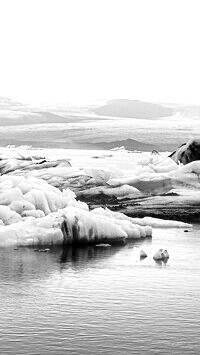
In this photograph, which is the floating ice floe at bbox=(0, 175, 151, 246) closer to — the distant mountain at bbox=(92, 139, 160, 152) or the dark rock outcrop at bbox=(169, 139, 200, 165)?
the dark rock outcrop at bbox=(169, 139, 200, 165)

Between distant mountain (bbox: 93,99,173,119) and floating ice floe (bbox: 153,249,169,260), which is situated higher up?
distant mountain (bbox: 93,99,173,119)

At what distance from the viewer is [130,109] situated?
11306 centimetres

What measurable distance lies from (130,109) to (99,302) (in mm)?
99388

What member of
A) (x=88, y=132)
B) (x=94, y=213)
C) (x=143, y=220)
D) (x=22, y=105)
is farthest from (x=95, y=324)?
(x=22, y=105)

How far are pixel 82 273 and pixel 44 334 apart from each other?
5624 mm

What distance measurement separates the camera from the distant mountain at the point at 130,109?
108 m

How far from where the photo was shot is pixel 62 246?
2133 centimetres

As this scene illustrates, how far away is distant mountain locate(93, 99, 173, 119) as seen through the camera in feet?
356

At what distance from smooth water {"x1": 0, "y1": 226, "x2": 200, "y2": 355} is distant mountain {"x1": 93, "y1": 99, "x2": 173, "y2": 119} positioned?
87818 mm

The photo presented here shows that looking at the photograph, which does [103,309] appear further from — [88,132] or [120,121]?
[120,121]

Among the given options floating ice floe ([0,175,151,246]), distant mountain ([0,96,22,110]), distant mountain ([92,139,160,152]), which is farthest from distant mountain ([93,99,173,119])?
floating ice floe ([0,175,151,246])

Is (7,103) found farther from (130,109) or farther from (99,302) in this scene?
(99,302)

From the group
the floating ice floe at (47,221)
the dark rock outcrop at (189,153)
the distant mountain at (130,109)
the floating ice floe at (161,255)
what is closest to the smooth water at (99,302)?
the floating ice floe at (161,255)

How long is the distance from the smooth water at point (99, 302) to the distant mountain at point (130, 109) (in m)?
87.8
